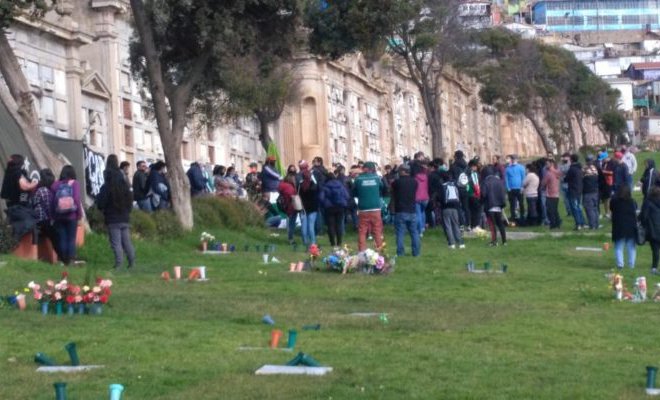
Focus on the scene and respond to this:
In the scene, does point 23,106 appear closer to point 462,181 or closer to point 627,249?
point 627,249

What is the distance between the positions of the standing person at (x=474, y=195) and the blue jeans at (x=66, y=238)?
39.2 ft

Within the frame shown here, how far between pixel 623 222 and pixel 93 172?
50.9 ft

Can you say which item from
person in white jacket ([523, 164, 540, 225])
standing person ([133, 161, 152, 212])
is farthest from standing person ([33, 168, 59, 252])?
person in white jacket ([523, 164, 540, 225])

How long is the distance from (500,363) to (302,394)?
2.55 m

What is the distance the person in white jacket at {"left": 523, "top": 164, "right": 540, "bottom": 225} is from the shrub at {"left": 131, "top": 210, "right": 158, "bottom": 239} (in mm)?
11519

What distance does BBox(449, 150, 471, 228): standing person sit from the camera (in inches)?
1332

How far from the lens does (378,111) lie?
78.3 metres

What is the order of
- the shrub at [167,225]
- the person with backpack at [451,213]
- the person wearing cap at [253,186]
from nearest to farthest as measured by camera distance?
the shrub at [167,225]
the person with backpack at [451,213]
the person wearing cap at [253,186]

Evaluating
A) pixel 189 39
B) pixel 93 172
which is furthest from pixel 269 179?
pixel 189 39

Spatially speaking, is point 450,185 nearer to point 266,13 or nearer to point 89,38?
point 266,13

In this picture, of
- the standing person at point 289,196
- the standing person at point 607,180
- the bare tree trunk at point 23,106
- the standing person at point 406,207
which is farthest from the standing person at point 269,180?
the bare tree trunk at point 23,106

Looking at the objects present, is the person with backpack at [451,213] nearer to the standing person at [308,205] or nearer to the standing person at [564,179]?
the standing person at [308,205]

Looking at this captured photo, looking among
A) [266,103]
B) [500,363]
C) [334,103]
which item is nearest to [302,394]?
[500,363]

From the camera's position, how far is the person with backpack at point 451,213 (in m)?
29.6
